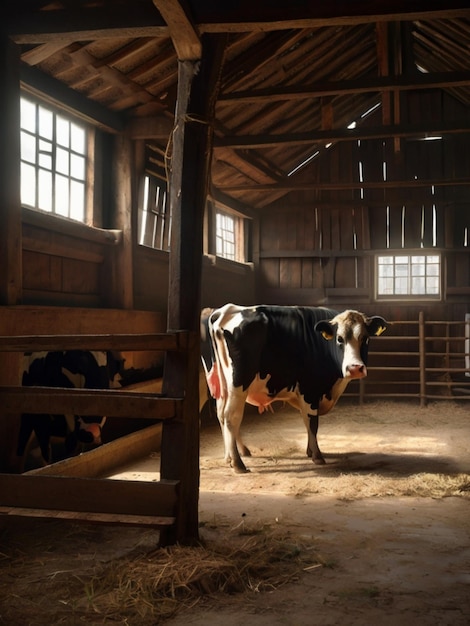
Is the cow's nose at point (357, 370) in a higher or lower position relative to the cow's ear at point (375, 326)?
lower

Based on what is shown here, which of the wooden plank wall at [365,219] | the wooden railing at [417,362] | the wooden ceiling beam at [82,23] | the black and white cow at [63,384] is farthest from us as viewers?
the wooden plank wall at [365,219]

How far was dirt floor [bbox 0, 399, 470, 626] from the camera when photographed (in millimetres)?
2951

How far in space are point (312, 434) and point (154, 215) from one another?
388cm

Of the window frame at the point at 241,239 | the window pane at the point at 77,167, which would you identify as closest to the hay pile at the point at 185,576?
the window pane at the point at 77,167

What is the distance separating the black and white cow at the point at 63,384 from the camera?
477 centimetres

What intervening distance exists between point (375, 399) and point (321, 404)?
203 inches

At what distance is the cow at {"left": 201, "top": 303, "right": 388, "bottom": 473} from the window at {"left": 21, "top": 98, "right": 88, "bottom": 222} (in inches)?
80.4

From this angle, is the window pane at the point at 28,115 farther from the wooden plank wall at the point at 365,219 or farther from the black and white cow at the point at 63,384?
the wooden plank wall at the point at 365,219

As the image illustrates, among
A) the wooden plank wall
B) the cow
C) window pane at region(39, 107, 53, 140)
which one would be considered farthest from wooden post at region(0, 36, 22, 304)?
the wooden plank wall

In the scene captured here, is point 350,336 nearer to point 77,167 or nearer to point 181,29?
point 77,167

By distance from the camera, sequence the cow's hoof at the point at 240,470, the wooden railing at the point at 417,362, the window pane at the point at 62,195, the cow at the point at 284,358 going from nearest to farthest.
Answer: the cow's hoof at the point at 240,470 < the window pane at the point at 62,195 < the cow at the point at 284,358 < the wooden railing at the point at 417,362

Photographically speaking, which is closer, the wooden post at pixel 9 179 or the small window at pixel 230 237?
the wooden post at pixel 9 179

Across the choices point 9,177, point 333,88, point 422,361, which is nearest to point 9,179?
point 9,177

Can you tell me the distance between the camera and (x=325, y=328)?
6.67m
